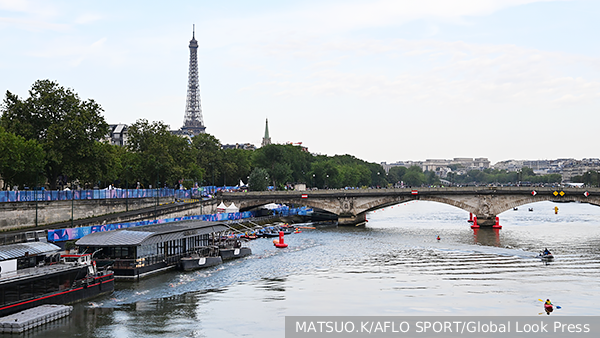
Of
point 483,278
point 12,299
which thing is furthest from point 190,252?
point 483,278

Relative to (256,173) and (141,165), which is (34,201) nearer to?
(141,165)

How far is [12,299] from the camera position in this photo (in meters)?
35.5

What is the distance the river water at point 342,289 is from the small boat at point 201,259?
3.70 feet

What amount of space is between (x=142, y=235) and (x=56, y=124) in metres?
32.8

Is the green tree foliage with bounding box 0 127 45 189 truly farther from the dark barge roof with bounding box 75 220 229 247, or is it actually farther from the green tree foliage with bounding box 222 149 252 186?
the green tree foliage with bounding box 222 149 252 186

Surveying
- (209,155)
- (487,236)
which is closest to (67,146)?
(487,236)

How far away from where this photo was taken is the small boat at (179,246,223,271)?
175ft

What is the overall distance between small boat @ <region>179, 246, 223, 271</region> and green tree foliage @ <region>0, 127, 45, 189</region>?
23380mm

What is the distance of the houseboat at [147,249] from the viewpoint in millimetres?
47844

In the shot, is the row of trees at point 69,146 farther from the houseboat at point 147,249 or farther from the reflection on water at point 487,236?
the reflection on water at point 487,236

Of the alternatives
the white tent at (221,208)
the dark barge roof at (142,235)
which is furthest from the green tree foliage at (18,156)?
the white tent at (221,208)

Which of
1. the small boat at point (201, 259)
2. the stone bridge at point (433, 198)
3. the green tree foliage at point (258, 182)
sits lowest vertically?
the small boat at point (201, 259)

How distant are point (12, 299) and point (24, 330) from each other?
3.15 m

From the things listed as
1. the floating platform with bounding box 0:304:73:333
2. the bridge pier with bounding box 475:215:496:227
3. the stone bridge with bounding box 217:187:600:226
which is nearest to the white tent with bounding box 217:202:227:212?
the stone bridge with bounding box 217:187:600:226
